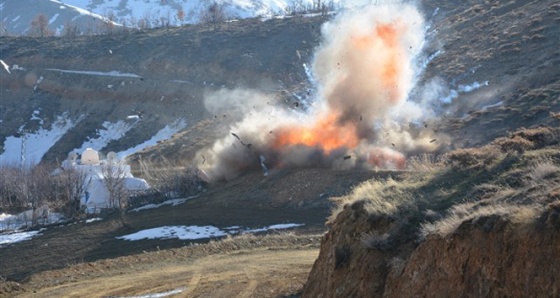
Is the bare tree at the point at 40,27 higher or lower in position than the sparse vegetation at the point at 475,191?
higher

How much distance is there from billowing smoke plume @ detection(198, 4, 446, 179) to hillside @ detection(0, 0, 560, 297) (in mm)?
156

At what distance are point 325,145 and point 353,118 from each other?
2.90 m

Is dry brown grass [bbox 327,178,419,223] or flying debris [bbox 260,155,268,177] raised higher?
flying debris [bbox 260,155,268,177]

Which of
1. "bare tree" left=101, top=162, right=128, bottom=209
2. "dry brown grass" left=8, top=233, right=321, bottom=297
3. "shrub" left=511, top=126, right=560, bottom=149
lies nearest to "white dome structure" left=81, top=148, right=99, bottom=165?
"bare tree" left=101, top=162, right=128, bottom=209

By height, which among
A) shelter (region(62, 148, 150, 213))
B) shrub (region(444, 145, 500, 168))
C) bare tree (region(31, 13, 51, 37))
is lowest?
shrub (region(444, 145, 500, 168))

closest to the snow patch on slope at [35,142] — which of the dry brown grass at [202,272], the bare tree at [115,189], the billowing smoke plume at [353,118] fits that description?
the bare tree at [115,189]

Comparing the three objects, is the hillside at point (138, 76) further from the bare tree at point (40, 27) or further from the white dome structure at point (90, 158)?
the bare tree at point (40, 27)

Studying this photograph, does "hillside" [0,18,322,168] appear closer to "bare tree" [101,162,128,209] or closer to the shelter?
the shelter

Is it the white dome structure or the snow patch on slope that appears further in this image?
the snow patch on slope

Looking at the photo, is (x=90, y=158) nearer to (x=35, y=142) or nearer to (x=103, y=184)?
(x=103, y=184)

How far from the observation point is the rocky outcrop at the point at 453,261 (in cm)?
915

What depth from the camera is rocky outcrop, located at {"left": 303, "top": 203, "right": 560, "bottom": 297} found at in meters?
9.15

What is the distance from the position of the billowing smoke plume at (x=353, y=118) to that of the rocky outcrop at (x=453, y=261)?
31943mm

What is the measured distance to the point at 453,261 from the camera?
10516mm
